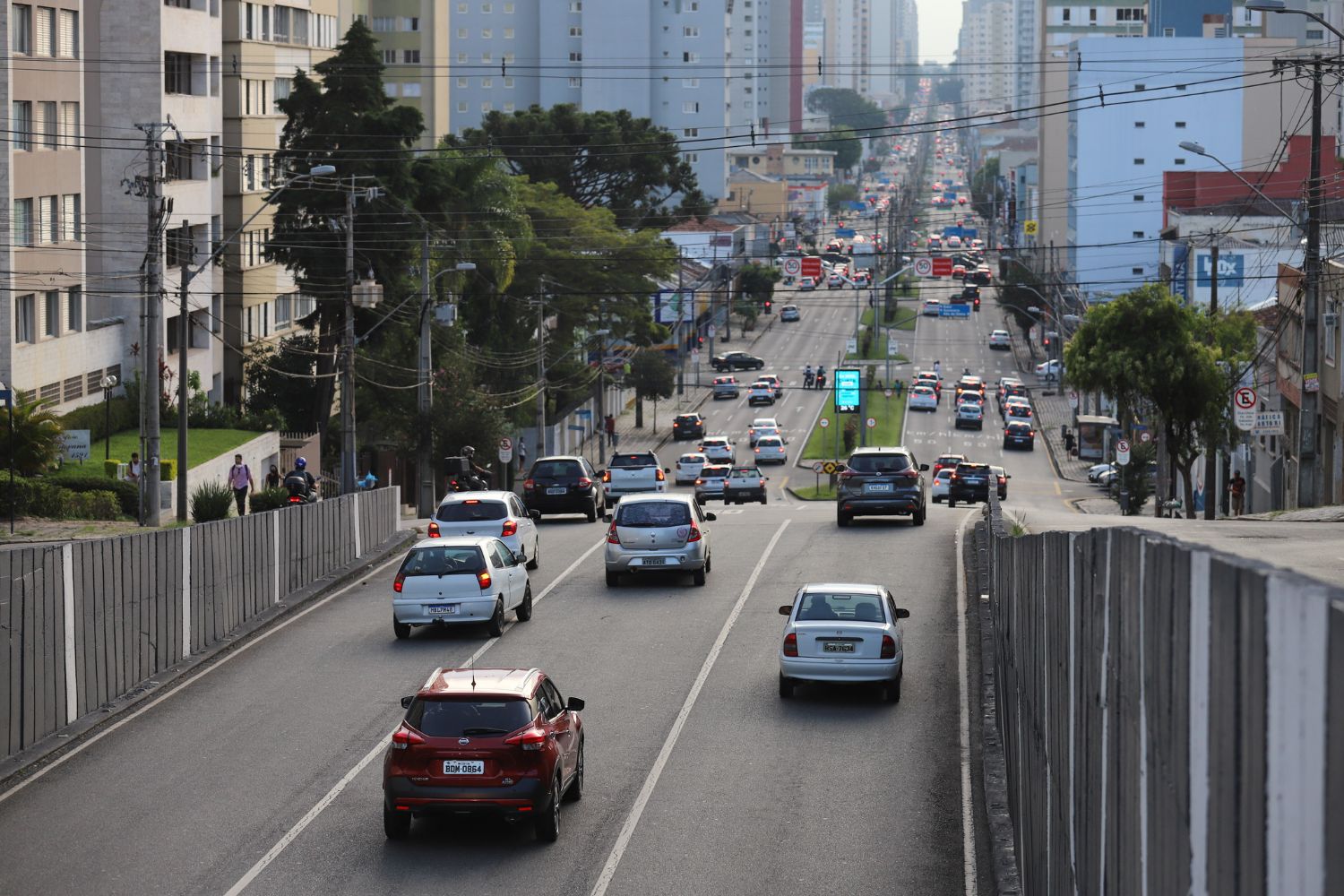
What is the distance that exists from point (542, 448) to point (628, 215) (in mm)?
33741

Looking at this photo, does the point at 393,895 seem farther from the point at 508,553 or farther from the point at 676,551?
the point at 676,551

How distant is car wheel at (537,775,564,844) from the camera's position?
15.9 meters

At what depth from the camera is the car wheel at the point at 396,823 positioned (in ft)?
52.0

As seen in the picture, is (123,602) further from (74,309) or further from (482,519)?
(74,309)

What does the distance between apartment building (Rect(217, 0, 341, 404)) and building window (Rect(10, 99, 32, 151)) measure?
18.5 m

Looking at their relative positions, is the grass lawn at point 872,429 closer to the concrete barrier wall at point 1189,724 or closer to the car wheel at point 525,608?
the car wheel at point 525,608

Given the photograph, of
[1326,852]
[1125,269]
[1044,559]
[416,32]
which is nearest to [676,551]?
[1044,559]

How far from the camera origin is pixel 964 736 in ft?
68.0

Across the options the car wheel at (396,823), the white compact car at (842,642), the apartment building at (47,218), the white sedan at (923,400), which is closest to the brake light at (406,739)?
the car wheel at (396,823)

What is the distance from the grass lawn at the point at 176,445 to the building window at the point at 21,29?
11587 millimetres

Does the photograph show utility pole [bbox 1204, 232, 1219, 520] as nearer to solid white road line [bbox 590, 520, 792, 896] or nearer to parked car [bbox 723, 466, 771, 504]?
parked car [bbox 723, 466, 771, 504]

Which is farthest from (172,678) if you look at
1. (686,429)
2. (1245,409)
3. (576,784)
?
(686,429)

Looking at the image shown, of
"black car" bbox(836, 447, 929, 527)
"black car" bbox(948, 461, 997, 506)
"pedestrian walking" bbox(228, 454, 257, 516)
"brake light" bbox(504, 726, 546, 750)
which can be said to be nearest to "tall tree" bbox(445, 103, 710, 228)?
"black car" bbox(948, 461, 997, 506)

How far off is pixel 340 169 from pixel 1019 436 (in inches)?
1836
